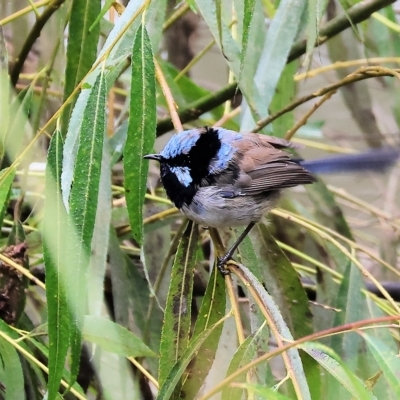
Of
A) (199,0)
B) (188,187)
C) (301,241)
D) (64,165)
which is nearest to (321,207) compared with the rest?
(301,241)

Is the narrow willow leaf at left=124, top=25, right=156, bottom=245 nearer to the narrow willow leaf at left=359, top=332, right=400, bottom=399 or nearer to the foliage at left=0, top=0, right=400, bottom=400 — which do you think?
the foliage at left=0, top=0, right=400, bottom=400

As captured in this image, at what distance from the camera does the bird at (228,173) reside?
1.42 meters

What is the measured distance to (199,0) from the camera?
112cm

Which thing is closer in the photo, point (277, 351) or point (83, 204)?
point (277, 351)

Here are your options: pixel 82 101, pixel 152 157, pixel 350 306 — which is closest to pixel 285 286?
pixel 350 306

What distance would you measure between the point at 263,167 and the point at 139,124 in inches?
22.2

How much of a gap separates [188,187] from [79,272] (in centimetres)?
57

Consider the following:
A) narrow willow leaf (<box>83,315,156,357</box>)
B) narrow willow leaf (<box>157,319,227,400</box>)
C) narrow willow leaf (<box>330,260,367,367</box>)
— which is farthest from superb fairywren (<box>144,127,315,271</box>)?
narrow willow leaf (<box>157,319,227,400</box>)

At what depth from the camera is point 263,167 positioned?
1.52 m

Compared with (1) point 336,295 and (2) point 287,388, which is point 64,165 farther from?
(1) point 336,295

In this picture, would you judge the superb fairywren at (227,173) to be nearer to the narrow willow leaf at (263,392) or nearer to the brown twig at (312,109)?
the brown twig at (312,109)

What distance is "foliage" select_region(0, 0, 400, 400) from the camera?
927 millimetres

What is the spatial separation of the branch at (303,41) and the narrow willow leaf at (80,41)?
1.19ft

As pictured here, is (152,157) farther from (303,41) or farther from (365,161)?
(303,41)
